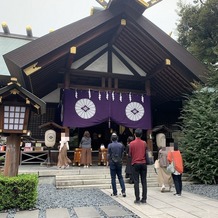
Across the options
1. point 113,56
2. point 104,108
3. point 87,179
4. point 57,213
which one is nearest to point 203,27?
point 113,56

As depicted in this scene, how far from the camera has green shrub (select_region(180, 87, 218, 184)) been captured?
312 inches

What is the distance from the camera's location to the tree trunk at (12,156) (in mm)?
5082

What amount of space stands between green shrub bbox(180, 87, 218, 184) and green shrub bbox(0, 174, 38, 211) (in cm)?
566

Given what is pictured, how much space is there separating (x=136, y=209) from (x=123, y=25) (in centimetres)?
713

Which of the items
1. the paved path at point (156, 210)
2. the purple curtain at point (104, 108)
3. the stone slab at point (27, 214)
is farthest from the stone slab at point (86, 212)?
the purple curtain at point (104, 108)

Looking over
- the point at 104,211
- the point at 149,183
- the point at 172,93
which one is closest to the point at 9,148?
the point at 104,211

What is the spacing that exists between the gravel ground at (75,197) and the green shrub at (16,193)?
0.17 meters

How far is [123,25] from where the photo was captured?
9320 millimetres

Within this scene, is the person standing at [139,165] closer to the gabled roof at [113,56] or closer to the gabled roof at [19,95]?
the gabled roof at [19,95]

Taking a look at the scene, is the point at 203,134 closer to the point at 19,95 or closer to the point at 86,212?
the point at 86,212

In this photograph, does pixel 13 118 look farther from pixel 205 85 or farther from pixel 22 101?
pixel 205 85

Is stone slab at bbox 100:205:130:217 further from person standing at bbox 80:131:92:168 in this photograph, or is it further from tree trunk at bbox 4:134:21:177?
person standing at bbox 80:131:92:168

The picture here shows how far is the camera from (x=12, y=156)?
5.18m

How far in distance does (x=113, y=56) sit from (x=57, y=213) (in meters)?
8.54
